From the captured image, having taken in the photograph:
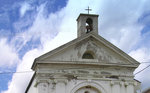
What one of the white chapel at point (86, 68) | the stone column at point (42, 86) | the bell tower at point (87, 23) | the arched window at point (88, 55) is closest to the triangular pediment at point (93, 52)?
the white chapel at point (86, 68)

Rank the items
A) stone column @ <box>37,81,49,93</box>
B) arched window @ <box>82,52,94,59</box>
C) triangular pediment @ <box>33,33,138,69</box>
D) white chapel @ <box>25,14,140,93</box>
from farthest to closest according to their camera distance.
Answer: arched window @ <box>82,52,94,59</box>, triangular pediment @ <box>33,33,138,69</box>, white chapel @ <box>25,14,140,93</box>, stone column @ <box>37,81,49,93</box>

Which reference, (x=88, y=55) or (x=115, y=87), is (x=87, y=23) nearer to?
(x=88, y=55)

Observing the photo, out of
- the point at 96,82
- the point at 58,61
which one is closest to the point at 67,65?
the point at 58,61

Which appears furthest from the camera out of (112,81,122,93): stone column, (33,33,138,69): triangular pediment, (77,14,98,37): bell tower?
(77,14,98,37): bell tower

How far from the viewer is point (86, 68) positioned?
25.4 metres

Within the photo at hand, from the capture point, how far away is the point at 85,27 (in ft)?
88.3

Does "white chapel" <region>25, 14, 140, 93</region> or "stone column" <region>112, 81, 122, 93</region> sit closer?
"white chapel" <region>25, 14, 140, 93</region>

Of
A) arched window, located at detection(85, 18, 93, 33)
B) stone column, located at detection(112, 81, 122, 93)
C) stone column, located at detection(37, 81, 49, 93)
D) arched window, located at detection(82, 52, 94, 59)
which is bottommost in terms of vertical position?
stone column, located at detection(37, 81, 49, 93)

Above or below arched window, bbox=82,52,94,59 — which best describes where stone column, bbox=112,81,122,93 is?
below

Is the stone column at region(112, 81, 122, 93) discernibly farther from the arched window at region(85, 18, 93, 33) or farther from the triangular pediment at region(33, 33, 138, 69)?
the arched window at region(85, 18, 93, 33)

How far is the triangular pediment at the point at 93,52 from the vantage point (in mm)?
25203

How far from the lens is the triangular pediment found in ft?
82.7

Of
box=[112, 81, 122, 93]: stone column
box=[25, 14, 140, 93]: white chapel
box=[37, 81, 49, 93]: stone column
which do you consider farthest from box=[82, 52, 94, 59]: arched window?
box=[37, 81, 49, 93]: stone column

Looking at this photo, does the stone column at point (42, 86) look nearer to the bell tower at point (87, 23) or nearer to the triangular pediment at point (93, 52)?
the triangular pediment at point (93, 52)
